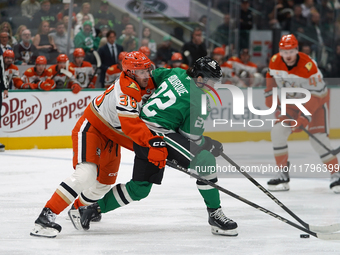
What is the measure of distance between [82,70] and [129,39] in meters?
1.05

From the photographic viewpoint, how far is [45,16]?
7863mm

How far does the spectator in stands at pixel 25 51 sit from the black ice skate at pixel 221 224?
4.82m

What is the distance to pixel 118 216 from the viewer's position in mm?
4000

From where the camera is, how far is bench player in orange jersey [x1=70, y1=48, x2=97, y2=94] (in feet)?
25.5

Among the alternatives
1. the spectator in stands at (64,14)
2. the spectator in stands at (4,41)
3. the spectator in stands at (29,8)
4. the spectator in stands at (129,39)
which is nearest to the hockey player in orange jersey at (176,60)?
the spectator in stands at (129,39)

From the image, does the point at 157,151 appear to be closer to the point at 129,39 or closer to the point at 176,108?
the point at 176,108

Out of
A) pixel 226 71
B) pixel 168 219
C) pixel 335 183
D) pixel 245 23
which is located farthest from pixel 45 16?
pixel 168 219

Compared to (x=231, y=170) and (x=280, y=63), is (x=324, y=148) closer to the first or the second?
(x=280, y=63)

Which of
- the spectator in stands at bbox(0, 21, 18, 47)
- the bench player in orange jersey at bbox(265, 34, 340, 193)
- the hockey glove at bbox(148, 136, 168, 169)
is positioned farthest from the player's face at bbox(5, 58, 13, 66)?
the hockey glove at bbox(148, 136, 168, 169)

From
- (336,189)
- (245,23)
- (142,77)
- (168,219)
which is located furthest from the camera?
(245,23)

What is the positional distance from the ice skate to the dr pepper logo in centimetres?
380

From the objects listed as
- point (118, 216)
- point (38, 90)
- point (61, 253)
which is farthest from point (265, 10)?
point (61, 253)

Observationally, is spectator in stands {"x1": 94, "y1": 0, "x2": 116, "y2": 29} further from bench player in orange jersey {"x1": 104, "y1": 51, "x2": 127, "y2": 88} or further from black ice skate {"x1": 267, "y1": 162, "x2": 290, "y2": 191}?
black ice skate {"x1": 267, "y1": 162, "x2": 290, "y2": 191}

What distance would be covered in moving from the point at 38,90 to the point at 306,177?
3.48 meters
